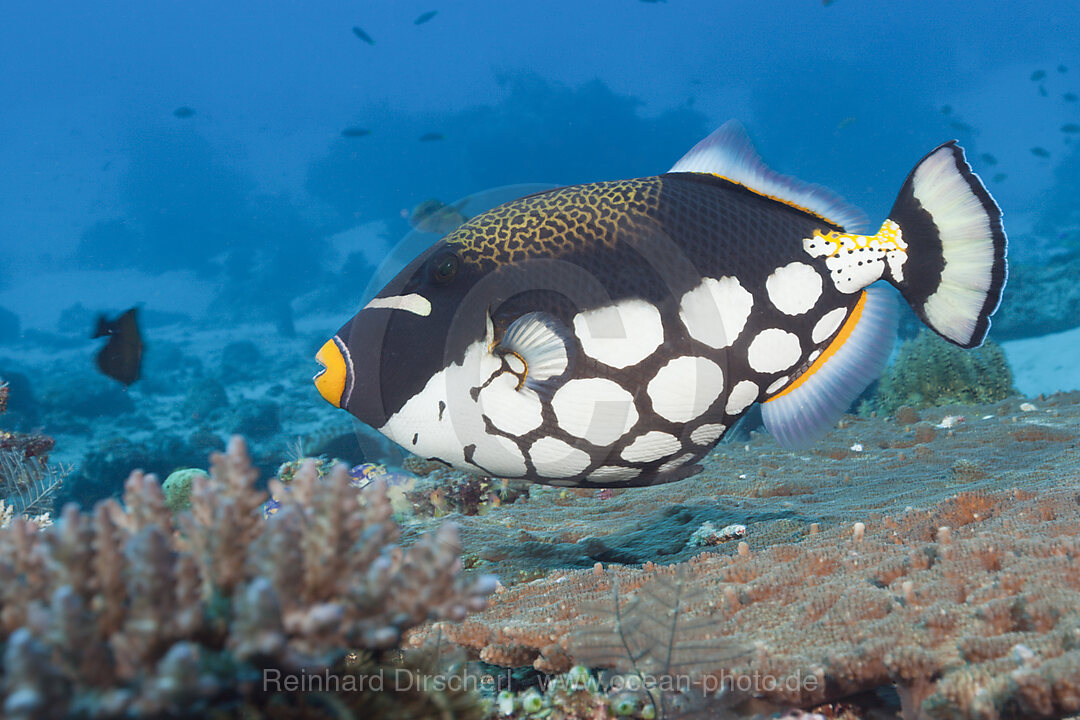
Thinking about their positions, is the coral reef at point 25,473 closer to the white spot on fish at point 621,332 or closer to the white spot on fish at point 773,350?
the white spot on fish at point 621,332

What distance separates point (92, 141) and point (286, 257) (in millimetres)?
45333

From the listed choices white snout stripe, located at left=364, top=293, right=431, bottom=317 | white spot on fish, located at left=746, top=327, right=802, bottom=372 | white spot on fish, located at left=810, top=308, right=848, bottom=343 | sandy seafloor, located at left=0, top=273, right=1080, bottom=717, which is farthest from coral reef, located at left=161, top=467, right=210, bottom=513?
white spot on fish, located at left=810, top=308, right=848, bottom=343

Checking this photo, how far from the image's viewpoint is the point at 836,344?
202 cm

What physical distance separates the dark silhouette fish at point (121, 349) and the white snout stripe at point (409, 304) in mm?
7482

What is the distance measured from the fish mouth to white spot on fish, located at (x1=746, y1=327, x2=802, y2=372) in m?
1.28

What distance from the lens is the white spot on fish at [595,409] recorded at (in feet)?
5.51

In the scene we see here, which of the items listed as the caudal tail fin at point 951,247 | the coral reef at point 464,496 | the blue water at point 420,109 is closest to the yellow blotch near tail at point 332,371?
the caudal tail fin at point 951,247

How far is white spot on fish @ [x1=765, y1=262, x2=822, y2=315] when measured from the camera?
5.99 feet

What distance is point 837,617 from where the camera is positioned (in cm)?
189

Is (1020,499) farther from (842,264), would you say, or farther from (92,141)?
(92,141)

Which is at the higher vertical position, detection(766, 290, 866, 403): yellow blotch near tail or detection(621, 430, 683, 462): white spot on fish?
detection(766, 290, 866, 403): yellow blotch near tail

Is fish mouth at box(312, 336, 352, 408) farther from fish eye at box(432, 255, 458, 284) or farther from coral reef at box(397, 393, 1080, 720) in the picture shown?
coral reef at box(397, 393, 1080, 720)

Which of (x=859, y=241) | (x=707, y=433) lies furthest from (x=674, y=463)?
(x=859, y=241)

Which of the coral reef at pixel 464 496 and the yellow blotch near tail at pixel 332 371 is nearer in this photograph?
the yellow blotch near tail at pixel 332 371
